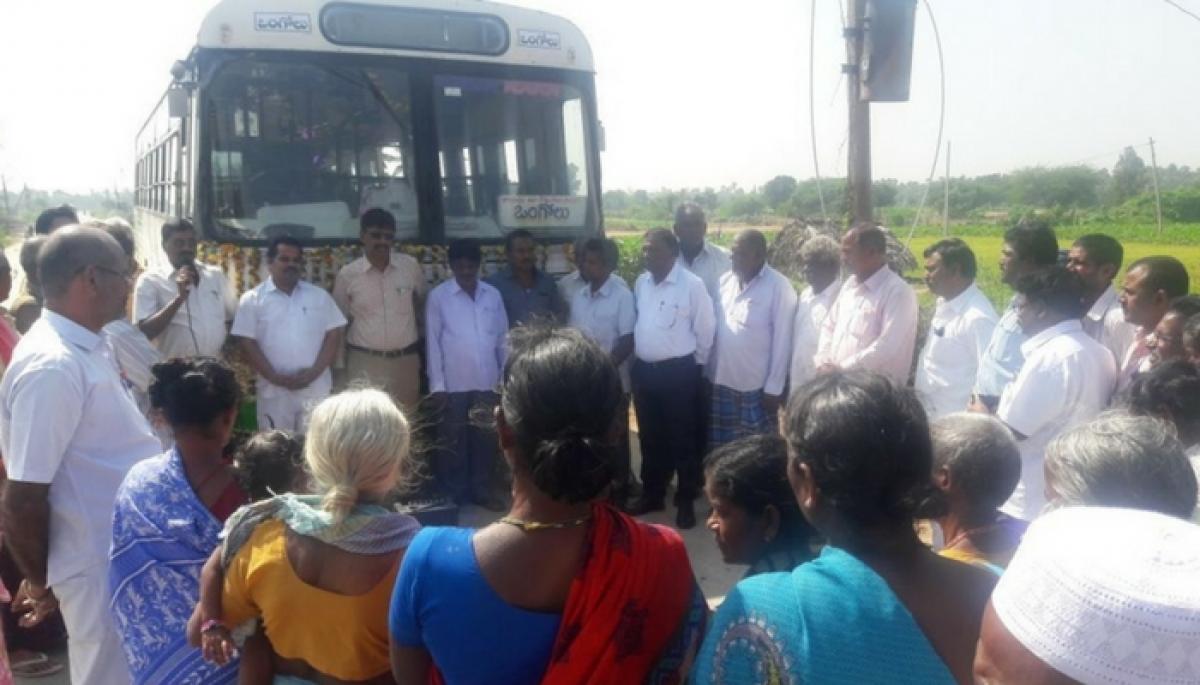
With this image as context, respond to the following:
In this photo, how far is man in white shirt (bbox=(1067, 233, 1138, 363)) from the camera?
12.4ft

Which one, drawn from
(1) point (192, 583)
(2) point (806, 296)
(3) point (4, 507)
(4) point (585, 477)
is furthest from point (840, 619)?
(2) point (806, 296)

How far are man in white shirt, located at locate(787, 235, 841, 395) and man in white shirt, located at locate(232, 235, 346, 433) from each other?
2.62 metres

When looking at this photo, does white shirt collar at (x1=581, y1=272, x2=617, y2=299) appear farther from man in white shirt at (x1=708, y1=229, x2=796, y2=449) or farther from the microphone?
the microphone

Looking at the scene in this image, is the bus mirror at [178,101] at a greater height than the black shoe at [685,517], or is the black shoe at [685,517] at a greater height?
the bus mirror at [178,101]

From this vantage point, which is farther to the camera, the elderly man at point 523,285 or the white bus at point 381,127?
the elderly man at point 523,285

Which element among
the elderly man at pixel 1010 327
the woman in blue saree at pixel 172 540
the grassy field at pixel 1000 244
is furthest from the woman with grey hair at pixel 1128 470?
the grassy field at pixel 1000 244

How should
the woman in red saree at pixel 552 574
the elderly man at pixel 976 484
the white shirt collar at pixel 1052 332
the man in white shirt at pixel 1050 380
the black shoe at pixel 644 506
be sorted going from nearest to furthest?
the woman in red saree at pixel 552 574 → the elderly man at pixel 976 484 → the man in white shirt at pixel 1050 380 → the white shirt collar at pixel 1052 332 → the black shoe at pixel 644 506

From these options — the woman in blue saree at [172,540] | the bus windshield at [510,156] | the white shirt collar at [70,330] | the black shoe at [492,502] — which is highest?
the bus windshield at [510,156]

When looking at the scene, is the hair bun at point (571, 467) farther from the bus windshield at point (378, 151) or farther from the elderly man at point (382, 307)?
the bus windshield at point (378, 151)

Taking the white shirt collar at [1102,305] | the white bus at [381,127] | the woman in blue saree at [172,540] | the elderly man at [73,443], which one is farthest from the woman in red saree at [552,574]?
the white bus at [381,127]

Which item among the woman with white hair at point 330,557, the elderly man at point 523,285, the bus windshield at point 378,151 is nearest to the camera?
the woman with white hair at point 330,557

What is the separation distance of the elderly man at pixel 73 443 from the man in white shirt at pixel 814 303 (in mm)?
3399

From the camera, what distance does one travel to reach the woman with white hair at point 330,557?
1681 millimetres

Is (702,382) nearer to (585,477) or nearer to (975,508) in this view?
(975,508)
